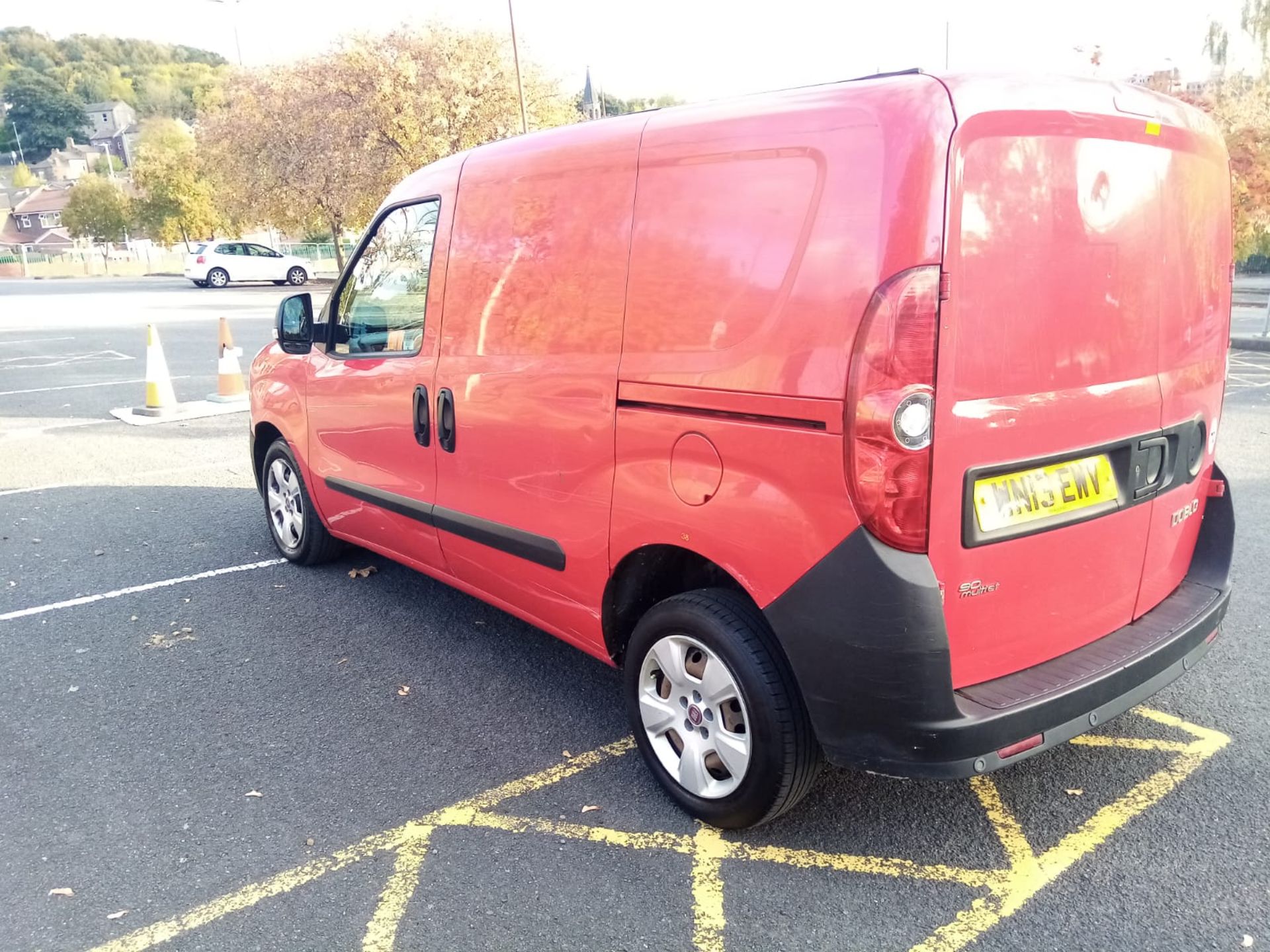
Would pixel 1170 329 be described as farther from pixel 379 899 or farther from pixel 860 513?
pixel 379 899

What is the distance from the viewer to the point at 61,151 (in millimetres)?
145375

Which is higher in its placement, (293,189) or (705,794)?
(293,189)

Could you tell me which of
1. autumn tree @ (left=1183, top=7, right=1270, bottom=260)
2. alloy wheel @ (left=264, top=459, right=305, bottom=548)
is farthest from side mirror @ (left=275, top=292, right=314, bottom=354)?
autumn tree @ (left=1183, top=7, right=1270, bottom=260)

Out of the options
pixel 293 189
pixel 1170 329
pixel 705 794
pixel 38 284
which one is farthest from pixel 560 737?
pixel 38 284

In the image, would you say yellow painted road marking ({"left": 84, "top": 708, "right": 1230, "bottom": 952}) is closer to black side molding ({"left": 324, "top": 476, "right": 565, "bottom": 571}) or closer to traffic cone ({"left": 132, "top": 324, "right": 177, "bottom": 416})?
black side molding ({"left": 324, "top": 476, "right": 565, "bottom": 571})

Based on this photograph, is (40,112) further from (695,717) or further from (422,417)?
(695,717)

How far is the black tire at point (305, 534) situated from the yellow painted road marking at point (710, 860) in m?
2.44

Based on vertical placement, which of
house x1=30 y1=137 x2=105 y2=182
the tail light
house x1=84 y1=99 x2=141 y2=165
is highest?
house x1=84 y1=99 x2=141 y2=165

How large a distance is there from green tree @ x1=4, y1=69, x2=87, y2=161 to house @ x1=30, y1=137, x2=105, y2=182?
201 cm

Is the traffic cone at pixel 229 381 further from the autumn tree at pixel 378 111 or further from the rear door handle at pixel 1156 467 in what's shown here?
the autumn tree at pixel 378 111

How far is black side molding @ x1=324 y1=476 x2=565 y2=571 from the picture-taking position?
3.38m

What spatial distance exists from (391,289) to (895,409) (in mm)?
2621

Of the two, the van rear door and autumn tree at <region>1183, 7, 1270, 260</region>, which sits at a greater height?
autumn tree at <region>1183, 7, 1270, 260</region>

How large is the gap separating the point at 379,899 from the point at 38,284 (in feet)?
155
